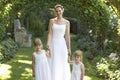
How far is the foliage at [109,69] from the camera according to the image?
10.7 m

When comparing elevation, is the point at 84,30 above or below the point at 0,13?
below

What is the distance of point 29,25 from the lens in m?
25.1

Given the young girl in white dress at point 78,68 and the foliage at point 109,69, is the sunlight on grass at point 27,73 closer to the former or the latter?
the foliage at point 109,69

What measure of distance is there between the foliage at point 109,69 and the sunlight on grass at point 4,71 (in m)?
3.01

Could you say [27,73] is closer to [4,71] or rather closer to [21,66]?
[4,71]

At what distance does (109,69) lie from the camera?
38.1 ft

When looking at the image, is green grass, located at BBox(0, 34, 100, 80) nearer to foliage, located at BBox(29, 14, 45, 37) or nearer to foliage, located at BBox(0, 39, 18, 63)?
foliage, located at BBox(0, 39, 18, 63)

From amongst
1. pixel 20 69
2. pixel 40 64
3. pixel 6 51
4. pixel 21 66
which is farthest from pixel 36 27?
pixel 40 64

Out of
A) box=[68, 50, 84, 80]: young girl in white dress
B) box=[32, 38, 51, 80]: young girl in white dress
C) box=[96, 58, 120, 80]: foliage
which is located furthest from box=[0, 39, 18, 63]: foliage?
box=[68, 50, 84, 80]: young girl in white dress

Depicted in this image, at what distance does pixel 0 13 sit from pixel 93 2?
142 inches

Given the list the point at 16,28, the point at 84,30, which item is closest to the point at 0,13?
the point at 16,28

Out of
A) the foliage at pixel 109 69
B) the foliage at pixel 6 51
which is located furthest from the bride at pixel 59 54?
the foliage at pixel 6 51

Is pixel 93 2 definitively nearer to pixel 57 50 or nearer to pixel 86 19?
pixel 86 19

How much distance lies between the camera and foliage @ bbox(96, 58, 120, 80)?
421 inches
